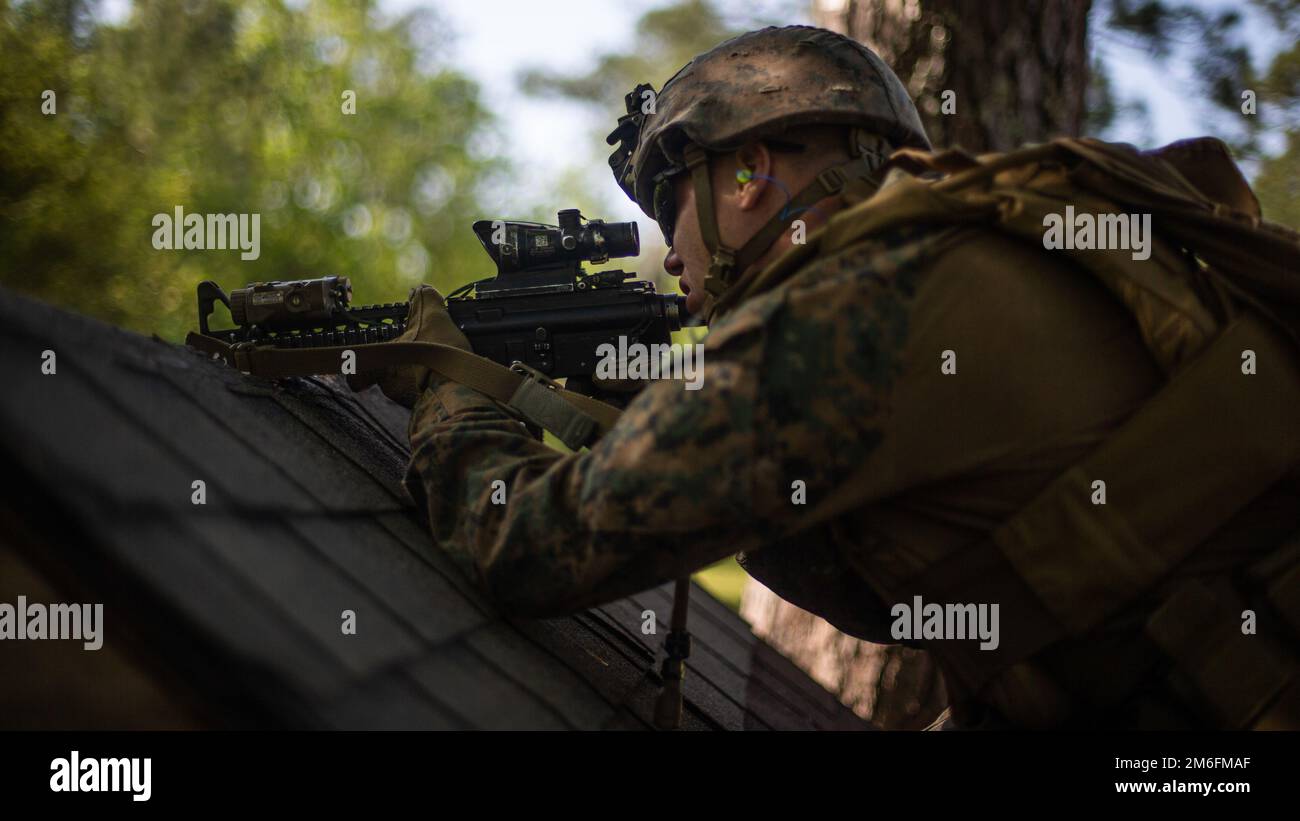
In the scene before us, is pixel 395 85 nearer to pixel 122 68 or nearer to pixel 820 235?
pixel 122 68

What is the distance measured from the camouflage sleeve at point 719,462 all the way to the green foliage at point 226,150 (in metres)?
11.8

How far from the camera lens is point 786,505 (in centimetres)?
192

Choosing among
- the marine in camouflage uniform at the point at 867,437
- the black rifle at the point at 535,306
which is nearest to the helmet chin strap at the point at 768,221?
the black rifle at the point at 535,306

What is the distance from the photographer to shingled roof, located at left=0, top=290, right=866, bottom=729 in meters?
→ 1.38

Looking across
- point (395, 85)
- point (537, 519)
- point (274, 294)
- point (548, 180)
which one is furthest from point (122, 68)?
point (537, 519)

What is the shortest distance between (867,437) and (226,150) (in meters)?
22.0

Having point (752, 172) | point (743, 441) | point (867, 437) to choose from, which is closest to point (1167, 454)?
point (867, 437)

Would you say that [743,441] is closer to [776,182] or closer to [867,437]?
[867,437]

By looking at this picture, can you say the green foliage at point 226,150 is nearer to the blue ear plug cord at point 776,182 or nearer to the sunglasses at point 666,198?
the sunglasses at point 666,198

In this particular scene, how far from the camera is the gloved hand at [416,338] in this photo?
9.14 ft

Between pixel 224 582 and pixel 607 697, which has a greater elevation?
pixel 224 582

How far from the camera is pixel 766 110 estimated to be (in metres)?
2.64
